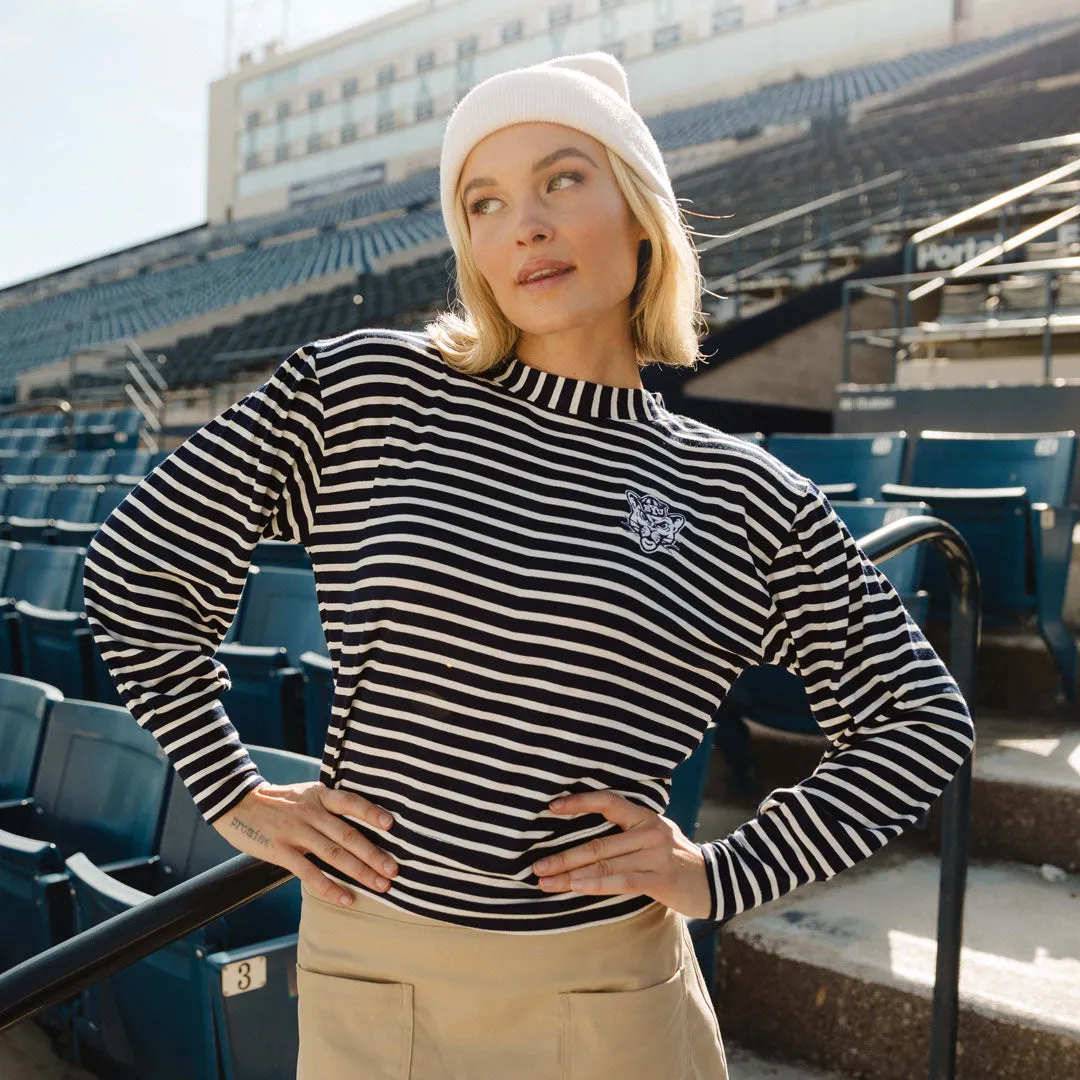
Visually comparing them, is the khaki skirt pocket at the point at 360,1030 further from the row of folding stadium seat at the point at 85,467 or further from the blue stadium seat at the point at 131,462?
the blue stadium seat at the point at 131,462

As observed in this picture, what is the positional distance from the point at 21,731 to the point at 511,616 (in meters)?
2.25

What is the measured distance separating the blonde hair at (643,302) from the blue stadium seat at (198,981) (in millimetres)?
969

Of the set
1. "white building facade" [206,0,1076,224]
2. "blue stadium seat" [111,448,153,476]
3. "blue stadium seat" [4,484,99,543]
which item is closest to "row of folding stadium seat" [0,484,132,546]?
"blue stadium seat" [4,484,99,543]

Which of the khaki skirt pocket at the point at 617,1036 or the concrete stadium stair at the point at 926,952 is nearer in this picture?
the khaki skirt pocket at the point at 617,1036

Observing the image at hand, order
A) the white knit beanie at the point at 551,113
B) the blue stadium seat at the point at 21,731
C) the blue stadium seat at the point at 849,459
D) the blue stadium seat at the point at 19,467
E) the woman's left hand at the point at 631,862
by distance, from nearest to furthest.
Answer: the woman's left hand at the point at 631,862
the white knit beanie at the point at 551,113
the blue stadium seat at the point at 21,731
the blue stadium seat at the point at 849,459
the blue stadium seat at the point at 19,467

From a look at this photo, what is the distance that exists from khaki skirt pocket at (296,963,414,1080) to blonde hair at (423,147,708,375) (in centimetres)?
55

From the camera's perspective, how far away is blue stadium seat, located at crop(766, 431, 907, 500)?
3.82 metres

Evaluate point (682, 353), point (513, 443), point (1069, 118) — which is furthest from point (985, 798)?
point (1069, 118)

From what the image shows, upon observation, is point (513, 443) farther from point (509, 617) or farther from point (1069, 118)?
point (1069, 118)

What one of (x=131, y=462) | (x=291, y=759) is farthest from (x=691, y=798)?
(x=131, y=462)

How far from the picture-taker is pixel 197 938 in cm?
175

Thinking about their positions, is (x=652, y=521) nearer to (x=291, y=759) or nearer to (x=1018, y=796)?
(x=291, y=759)

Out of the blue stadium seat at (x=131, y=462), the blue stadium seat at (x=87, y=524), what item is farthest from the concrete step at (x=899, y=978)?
the blue stadium seat at (x=131, y=462)

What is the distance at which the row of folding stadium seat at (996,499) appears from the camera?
10.1 ft
